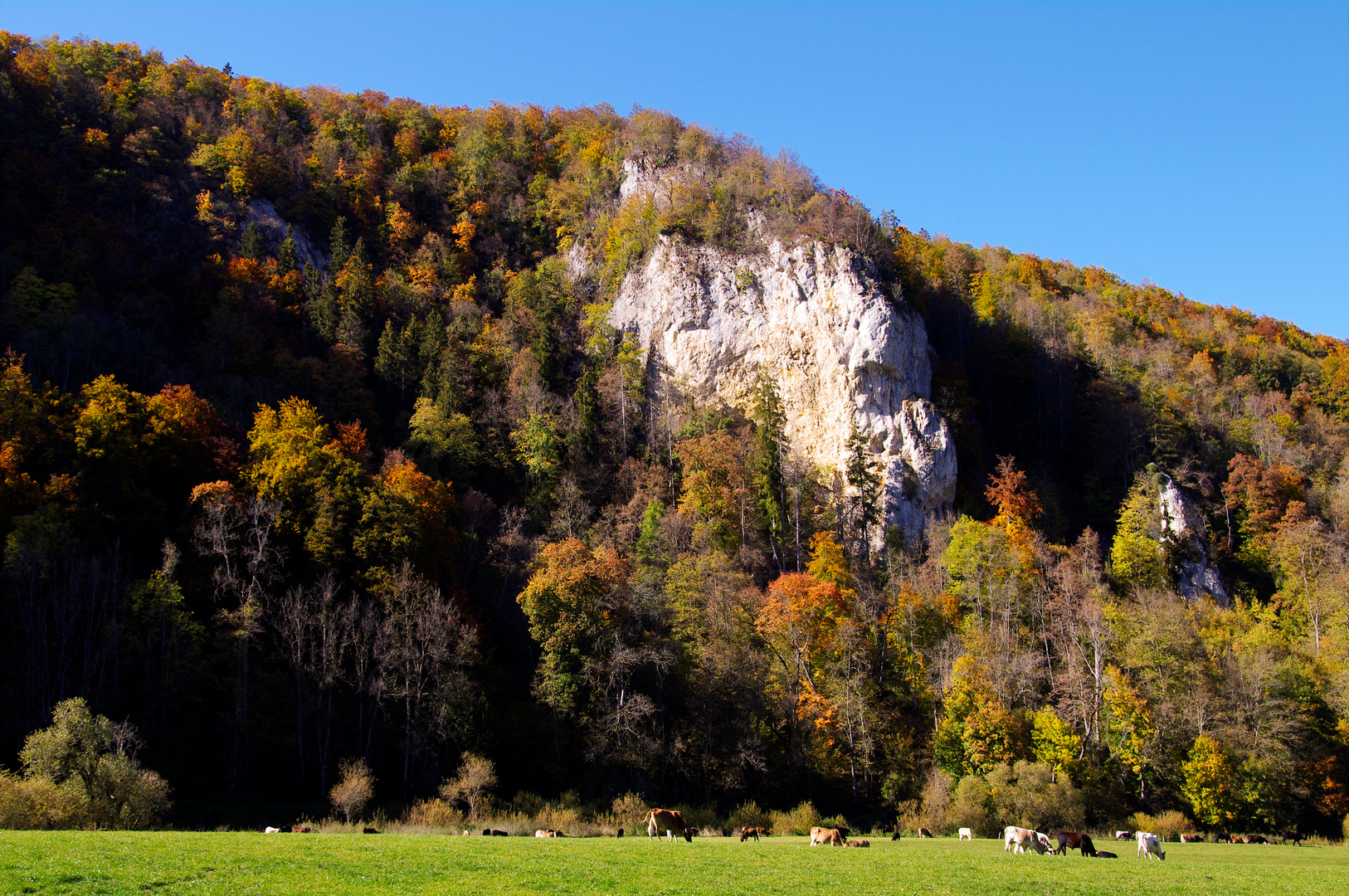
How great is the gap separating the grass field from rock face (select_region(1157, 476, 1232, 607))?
4395 centimetres

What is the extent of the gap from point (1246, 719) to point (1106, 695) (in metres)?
6.59

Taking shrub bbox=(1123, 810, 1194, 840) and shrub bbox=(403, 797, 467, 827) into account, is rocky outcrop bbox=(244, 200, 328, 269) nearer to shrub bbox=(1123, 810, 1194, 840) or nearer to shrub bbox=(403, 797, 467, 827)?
shrub bbox=(403, 797, 467, 827)

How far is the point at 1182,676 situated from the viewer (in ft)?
146

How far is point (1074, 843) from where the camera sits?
86.4 ft

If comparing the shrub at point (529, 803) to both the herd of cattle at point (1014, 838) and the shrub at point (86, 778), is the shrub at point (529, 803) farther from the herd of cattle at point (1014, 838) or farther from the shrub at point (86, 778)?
the shrub at point (86, 778)

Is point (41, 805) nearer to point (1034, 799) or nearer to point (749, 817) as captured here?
point (749, 817)

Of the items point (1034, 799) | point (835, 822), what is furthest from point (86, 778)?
point (1034, 799)

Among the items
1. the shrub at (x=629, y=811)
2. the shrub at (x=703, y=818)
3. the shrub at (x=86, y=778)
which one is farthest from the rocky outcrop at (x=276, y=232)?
the shrub at (x=703, y=818)

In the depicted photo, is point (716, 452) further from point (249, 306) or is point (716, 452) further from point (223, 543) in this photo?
point (249, 306)

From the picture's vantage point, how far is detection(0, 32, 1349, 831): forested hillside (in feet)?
135

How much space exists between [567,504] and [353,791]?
95.3 feet

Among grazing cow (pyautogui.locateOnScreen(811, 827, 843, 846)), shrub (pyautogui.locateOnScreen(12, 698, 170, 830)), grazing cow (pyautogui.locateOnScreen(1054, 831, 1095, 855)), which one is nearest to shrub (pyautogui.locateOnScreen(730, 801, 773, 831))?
grazing cow (pyautogui.locateOnScreen(811, 827, 843, 846))

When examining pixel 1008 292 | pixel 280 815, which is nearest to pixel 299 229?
pixel 280 815

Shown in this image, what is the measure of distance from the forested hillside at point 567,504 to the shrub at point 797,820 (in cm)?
385
